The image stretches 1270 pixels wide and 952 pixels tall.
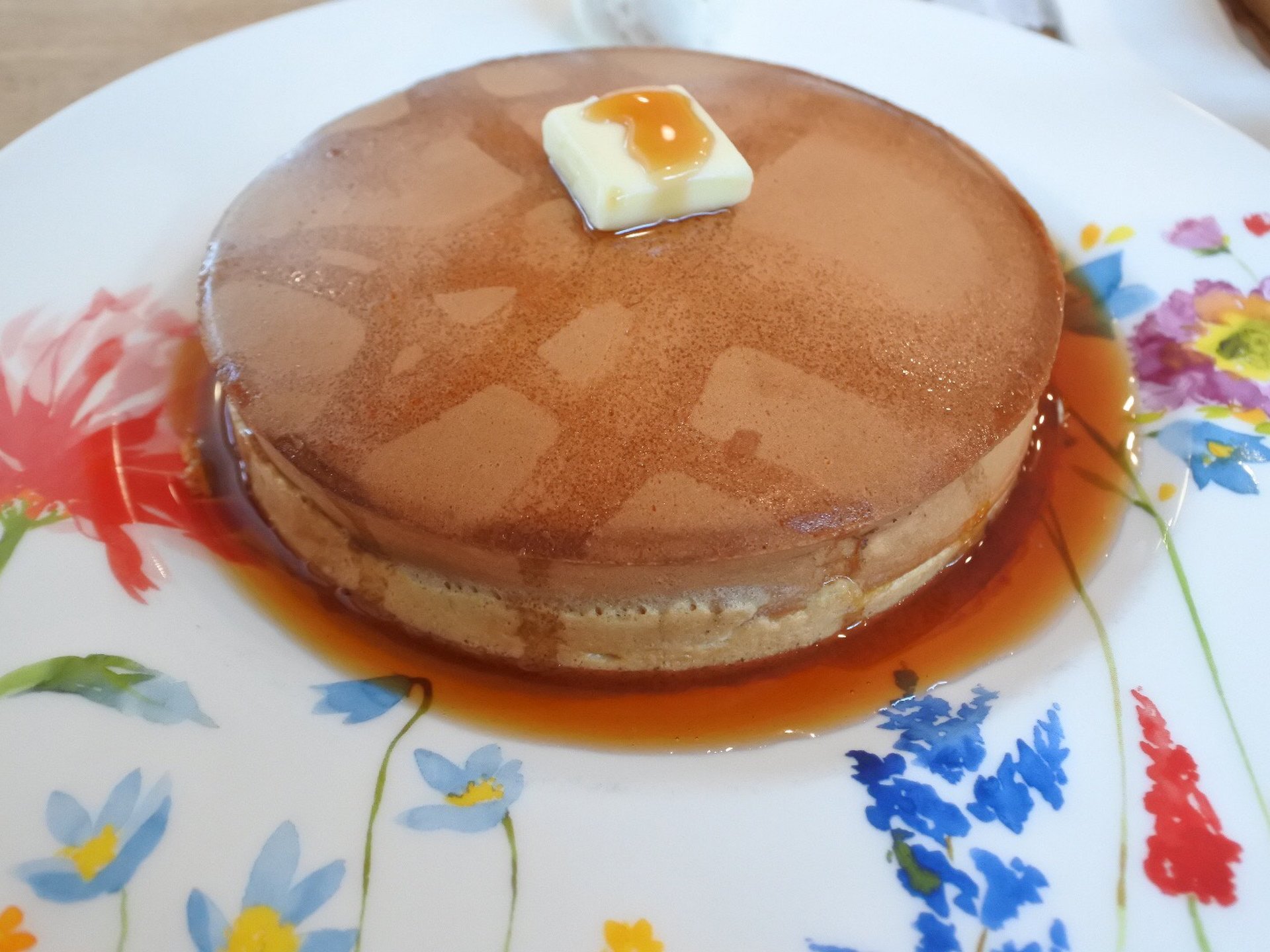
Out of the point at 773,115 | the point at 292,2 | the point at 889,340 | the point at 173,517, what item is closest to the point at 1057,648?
the point at 889,340

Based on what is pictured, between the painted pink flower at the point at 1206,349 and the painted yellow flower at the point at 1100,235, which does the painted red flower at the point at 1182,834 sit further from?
the painted yellow flower at the point at 1100,235

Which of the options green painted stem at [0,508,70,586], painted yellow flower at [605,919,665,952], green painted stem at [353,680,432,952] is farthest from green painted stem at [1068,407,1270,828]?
green painted stem at [0,508,70,586]

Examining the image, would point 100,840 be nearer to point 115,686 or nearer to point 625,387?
point 115,686

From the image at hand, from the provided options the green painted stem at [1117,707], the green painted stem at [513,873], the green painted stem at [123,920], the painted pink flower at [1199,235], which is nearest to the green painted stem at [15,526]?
the green painted stem at [123,920]

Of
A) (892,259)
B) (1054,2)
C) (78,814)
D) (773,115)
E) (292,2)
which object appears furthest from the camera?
(292,2)

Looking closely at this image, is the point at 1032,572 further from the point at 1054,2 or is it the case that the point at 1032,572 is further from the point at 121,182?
the point at 121,182

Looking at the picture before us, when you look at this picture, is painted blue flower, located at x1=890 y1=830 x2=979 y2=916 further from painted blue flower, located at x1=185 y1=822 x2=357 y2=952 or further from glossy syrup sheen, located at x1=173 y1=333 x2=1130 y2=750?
painted blue flower, located at x1=185 y1=822 x2=357 y2=952
